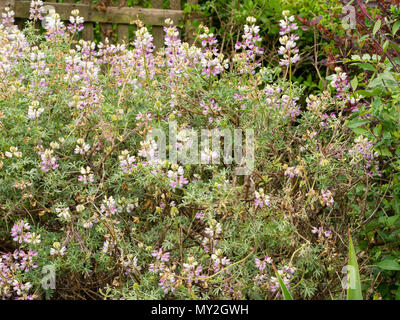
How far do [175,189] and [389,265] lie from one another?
887 mm

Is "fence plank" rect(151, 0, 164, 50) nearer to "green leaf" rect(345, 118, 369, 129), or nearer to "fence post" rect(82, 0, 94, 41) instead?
"fence post" rect(82, 0, 94, 41)

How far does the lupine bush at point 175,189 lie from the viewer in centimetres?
212

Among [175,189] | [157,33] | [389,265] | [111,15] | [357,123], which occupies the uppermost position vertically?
[111,15]

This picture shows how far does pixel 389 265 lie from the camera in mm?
2219

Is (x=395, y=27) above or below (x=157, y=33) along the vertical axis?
below

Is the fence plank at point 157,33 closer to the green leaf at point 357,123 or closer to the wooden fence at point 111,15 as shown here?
the wooden fence at point 111,15

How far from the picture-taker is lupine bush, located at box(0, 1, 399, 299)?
6.97 ft

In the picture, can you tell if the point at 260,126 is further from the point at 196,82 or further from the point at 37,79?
the point at 37,79

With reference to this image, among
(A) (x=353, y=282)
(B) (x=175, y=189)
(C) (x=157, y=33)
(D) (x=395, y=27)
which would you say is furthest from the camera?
(C) (x=157, y=33)

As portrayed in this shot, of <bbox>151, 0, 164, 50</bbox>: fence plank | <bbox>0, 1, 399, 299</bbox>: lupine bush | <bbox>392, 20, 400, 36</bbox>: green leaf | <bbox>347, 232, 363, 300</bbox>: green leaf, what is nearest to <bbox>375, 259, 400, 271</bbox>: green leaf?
<bbox>0, 1, 399, 299</bbox>: lupine bush

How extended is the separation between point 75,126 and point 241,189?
77 cm

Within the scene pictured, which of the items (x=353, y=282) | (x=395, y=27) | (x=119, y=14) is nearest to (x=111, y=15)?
(x=119, y=14)

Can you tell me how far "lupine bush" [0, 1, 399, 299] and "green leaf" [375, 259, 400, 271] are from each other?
3.0 inches

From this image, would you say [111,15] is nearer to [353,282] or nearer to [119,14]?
[119,14]
